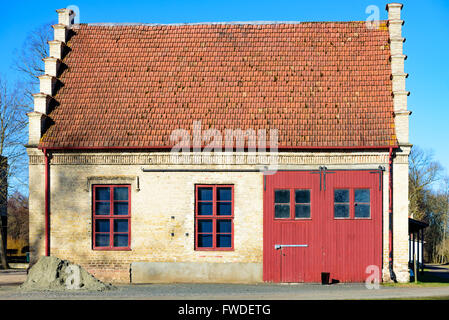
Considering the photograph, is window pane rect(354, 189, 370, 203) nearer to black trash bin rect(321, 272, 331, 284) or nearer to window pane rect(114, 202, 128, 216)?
black trash bin rect(321, 272, 331, 284)

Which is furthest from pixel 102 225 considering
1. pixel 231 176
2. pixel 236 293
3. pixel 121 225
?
pixel 236 293

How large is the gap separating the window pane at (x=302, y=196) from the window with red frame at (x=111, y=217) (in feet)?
20.1

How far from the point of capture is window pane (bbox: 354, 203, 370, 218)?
2034 centimetres

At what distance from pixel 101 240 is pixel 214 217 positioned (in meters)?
4.26

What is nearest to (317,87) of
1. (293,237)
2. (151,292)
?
(293,237)

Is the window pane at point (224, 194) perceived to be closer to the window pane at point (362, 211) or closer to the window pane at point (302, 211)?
the window pane at point (302, 211)

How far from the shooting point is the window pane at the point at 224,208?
2069cm

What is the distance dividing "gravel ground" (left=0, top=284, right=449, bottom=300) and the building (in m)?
1.20

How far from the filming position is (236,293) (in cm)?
1723

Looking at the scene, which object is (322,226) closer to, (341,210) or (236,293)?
(341,210)

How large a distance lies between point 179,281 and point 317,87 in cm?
892

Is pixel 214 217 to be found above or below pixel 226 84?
below

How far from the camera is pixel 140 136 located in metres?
21.0

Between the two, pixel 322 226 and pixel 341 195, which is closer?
pixel 322 226
